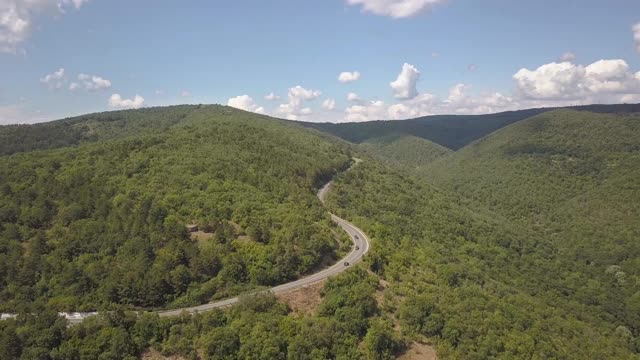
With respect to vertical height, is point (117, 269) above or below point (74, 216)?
below

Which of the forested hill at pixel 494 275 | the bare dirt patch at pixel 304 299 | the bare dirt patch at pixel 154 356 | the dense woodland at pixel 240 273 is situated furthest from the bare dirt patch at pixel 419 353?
the bare dirt patch at pixel 154 356

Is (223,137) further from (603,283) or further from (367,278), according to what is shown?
(603,283)

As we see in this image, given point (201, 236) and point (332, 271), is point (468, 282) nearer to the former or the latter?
point (332, 271)

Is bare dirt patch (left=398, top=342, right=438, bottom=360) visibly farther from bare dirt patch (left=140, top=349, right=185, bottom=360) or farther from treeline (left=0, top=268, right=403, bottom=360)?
bare dirt patch (left=140, top=349, right=185, bottom=360)

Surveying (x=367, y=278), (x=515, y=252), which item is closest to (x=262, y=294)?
(x=367, y=278)

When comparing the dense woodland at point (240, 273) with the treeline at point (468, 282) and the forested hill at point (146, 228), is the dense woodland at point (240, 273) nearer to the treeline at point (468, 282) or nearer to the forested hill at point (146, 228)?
the forested hill at point (146, 228)

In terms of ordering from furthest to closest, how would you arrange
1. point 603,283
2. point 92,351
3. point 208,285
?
point 603,283
point 208,285
point 92,351

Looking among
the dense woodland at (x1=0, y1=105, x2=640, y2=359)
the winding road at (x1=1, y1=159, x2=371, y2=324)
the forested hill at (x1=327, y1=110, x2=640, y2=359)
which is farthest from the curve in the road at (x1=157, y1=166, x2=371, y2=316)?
the forested hill at (x1=327, y1=110, x2=640, y2=359)
